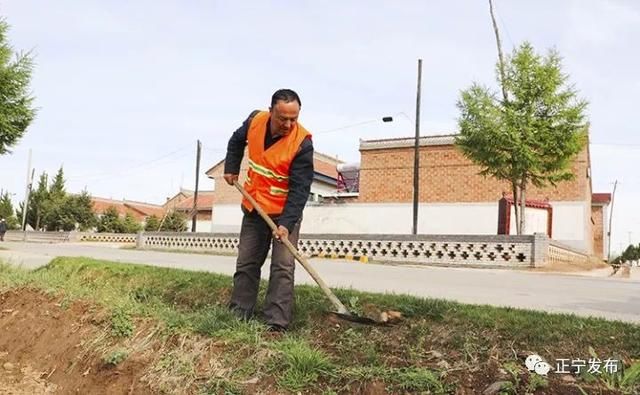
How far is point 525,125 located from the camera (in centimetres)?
1775

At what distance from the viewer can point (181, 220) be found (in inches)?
1553

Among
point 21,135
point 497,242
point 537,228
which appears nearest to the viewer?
point 21,135

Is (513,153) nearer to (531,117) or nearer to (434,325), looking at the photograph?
(531,117)

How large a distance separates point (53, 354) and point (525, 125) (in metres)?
16.1

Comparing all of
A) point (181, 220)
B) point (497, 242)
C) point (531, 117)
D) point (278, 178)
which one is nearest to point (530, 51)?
point (531, 117)

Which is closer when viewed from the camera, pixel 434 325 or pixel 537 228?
pixel 434 325

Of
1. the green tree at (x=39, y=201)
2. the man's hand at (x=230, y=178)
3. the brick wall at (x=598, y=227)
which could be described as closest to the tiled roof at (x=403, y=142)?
the brick wall at (x=598, y=227)

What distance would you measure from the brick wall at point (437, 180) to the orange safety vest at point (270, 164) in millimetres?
22998

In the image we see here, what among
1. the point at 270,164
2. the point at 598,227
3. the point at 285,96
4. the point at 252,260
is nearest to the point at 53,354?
the point at 252,260

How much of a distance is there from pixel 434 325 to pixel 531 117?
15611mm

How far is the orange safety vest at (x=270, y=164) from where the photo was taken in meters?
4.12

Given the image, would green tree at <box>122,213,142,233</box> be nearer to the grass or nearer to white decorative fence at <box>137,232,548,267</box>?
white decorative fence at <box>137,232,548,267</box>

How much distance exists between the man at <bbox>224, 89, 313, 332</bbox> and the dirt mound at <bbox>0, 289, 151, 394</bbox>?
1.00m

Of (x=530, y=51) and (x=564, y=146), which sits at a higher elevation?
(x=530, y=51)
